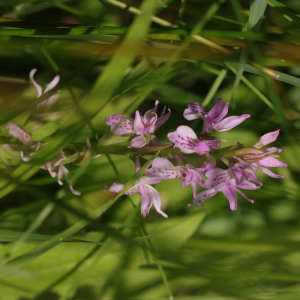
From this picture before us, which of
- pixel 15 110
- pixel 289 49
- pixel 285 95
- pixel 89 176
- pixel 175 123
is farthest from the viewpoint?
pixel 285 95

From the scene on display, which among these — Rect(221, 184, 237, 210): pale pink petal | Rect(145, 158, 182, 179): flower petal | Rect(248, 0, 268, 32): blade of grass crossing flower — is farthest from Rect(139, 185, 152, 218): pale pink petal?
Rect(248, 0, 268, 32): blade of grass crossing flower

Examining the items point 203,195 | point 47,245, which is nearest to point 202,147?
point 203,195

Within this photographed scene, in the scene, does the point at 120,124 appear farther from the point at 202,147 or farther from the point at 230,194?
the point at 230,194

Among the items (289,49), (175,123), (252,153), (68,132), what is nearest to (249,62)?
(289,49)

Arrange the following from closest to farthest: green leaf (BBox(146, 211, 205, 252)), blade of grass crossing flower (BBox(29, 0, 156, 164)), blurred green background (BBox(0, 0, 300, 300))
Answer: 1. blade of grass crossing flower (BBox(29, 0, 156, 164))
2. blurred green background (BBox(0, 0, 300, 300))
3. green leaf (BBox(146, 211, 205, 252))

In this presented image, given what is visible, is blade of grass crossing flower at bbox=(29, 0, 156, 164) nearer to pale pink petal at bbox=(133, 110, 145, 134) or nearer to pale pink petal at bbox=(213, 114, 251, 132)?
pale pink petal at bbox=(133, 110, 145, 134)

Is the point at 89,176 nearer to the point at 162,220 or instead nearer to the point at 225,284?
the point at 162,220
